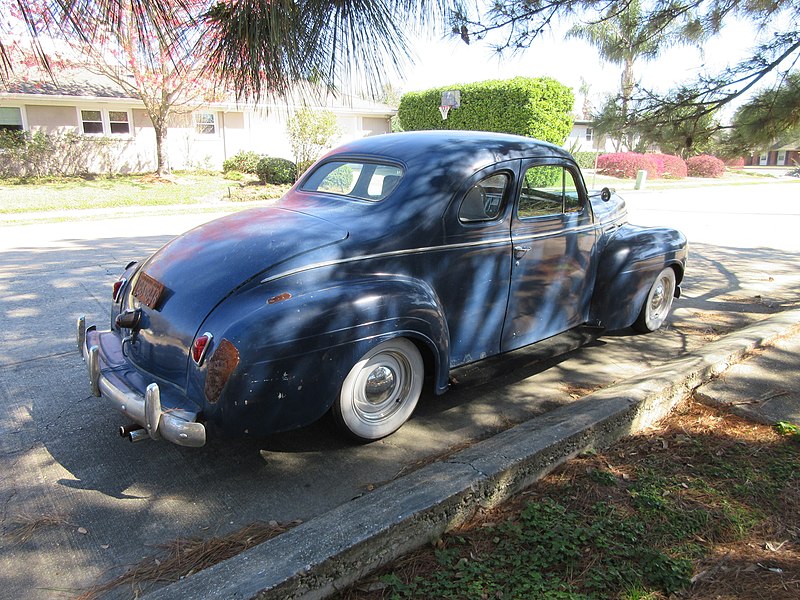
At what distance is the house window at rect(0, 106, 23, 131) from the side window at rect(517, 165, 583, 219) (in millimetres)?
23847

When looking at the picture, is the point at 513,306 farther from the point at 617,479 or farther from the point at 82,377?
the point at 82,377

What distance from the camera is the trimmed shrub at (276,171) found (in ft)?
72.9

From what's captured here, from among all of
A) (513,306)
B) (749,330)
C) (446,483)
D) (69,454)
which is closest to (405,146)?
(513,306)

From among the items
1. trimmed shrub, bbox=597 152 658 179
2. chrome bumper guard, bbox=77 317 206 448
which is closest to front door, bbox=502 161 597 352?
chrome bumper guard, bbox=77 317 206 448

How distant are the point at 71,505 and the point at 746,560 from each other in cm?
315

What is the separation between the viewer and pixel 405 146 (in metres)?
4.13

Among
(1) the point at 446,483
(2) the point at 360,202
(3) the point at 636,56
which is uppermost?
(3) the point at 636,56

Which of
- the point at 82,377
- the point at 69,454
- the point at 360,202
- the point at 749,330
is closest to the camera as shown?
the point at 69,454

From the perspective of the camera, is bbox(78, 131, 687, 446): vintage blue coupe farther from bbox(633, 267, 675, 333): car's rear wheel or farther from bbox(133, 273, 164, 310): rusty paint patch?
bbox(633, 267, 675, 333): car's rear wheel

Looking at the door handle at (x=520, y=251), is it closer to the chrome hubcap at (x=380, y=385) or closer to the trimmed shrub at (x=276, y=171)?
the chrome hubcap at (x=380, y=385)

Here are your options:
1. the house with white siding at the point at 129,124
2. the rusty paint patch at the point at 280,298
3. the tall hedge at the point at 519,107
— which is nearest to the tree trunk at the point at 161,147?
the house with white siding at the point at 129,124

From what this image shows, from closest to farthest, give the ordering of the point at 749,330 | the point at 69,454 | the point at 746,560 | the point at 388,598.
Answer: the point at 388,598, the point at 746,560, the point at 69,454, the point at 749,330

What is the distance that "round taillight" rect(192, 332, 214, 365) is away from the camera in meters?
2.92

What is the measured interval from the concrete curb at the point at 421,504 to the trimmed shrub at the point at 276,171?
19732mm
